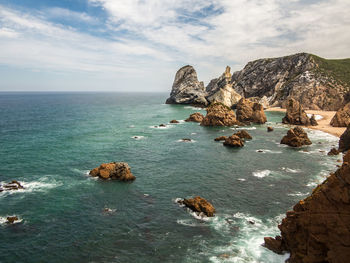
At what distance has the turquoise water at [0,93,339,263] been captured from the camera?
29859mm

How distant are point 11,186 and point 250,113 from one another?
10267 centimetres

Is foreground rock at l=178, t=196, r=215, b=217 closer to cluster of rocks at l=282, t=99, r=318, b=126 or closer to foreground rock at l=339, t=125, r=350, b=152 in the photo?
foreground rock at l=339, t=125, r=350, b=152

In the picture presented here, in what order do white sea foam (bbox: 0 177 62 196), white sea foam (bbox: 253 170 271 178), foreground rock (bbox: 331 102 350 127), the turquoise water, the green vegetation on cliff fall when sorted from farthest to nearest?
the green vegetation on cliff
foreground rock (bbox: 331 102 350 127)
white sea foam (bbox: 253 170 271 178)
white sea foam (bbox: 0 177 62 196)
the turquoise water

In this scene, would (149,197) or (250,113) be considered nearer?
(149,197)

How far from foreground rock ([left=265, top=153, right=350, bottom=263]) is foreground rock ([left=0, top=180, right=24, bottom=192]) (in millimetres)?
44312

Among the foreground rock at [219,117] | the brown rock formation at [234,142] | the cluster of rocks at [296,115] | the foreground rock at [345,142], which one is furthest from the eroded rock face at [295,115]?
the brown rock formation at [234,142]

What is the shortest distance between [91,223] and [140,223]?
6776 millimetres

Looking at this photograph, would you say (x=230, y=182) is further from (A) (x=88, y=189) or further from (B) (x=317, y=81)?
(B) (x=317, y=81)

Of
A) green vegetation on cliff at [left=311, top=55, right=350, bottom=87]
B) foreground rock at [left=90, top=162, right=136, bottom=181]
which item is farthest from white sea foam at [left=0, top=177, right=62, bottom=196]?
green vegetation on cliff at [left=311, top=55, right=350, bottom=87]

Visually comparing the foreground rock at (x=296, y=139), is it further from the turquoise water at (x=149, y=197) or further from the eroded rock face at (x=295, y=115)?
the eroded rock face at (x=295, y=115)

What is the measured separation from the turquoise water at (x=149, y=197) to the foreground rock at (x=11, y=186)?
1.67m

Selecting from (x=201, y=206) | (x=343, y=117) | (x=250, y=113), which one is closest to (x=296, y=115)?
(x=343, y=117)

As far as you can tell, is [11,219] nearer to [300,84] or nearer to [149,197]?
[149,197]

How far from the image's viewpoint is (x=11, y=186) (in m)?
45.2
